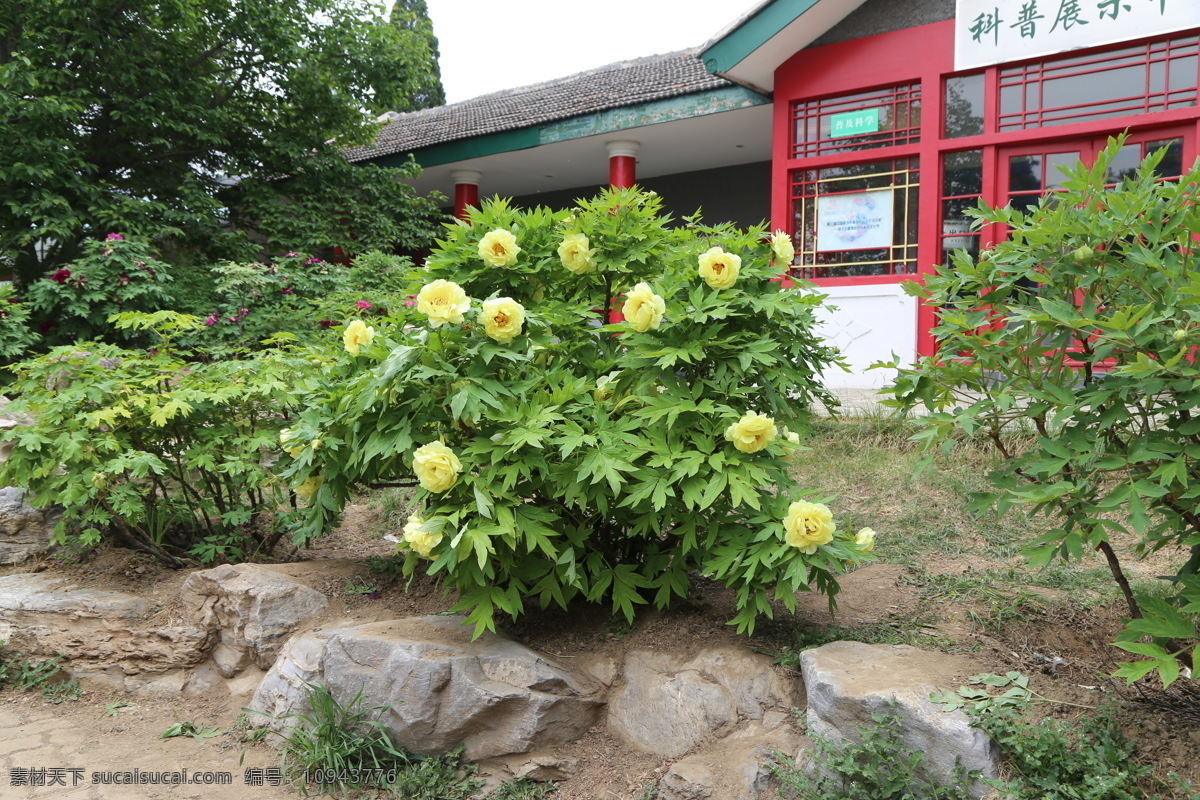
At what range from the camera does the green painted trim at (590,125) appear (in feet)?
33.6

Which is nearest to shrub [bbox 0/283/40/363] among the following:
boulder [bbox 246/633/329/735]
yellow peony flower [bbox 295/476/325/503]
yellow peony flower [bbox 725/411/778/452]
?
yellow peony flower [bbox 295/476/325/503]

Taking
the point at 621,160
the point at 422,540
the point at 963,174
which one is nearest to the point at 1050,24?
the point at 963,174

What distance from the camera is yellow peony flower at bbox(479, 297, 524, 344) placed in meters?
3.12

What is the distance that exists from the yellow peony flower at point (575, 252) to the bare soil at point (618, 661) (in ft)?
5.00

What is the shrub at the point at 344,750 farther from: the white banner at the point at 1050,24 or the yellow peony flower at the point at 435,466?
the white banner at the point at 1050,24

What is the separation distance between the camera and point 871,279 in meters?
8.85

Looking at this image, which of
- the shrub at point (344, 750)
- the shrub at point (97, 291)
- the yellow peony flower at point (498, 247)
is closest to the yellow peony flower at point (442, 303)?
the yellow peony flower at point (498, 247)

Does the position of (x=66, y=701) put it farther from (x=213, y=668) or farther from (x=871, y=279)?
(x=871, y=279)

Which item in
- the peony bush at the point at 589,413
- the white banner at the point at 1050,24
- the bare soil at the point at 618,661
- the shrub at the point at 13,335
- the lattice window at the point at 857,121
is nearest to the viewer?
the bare soil at the point at 618,661

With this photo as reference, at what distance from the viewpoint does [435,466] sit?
3.00 metres

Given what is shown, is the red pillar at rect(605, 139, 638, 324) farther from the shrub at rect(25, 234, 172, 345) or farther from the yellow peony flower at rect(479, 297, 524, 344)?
the yellow peony flower at rect(479, 297, 524, 344)

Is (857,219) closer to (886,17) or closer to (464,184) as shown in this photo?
(886,17)

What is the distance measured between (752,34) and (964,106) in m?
2.34

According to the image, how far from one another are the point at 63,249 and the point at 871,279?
9554mm
